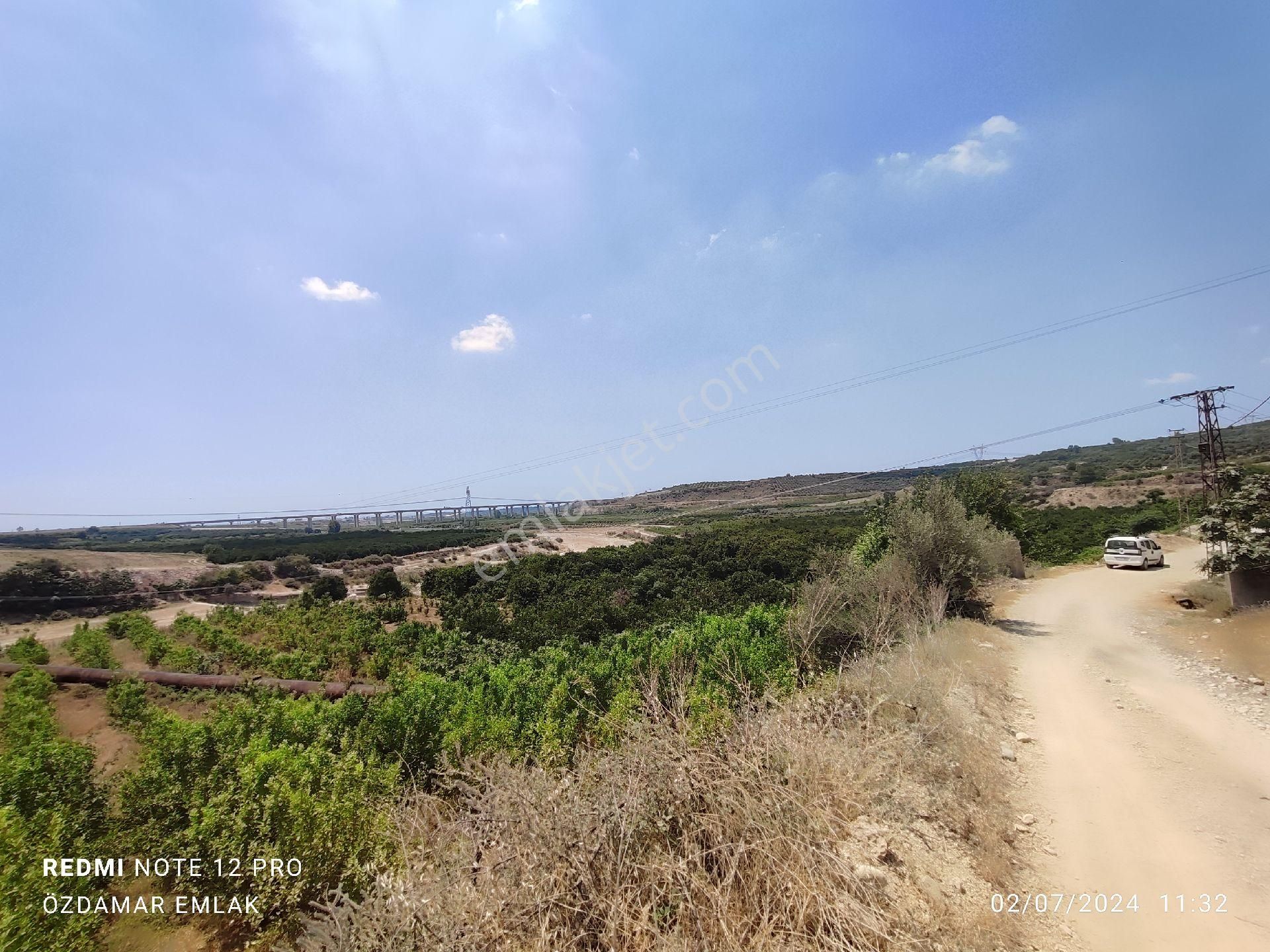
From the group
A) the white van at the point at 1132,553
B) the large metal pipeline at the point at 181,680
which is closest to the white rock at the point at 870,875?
the large metal pipeline at the point at 181,680

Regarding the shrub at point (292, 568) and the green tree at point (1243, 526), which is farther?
the shrub at point (292, 568)

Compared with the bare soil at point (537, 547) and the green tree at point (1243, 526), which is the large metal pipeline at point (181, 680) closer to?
the green tree at point (1243, 526)

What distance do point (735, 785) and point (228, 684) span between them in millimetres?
12198

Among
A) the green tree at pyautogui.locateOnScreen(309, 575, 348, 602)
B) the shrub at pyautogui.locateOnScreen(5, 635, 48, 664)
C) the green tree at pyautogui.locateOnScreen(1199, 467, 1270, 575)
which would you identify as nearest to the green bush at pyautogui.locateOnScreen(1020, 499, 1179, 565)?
the green tree at pyautogui.locateOnScreen(1199, 467, 1270, 575)

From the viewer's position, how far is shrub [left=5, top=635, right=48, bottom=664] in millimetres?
11703

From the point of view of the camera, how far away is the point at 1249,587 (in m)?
12.0

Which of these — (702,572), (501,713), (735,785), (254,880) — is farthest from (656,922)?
(702,572)

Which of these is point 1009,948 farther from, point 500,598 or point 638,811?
point 500,598

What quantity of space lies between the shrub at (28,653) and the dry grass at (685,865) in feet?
47.1

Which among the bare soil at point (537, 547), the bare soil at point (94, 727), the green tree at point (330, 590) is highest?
the bare soil at point (94, 727)

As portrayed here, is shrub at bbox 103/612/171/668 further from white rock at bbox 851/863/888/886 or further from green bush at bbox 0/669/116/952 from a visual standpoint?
white rock at bbox 851/863/888/886

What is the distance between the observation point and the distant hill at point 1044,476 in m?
54.4

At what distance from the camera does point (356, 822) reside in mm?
4301

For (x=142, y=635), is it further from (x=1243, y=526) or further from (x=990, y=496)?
(x=990, y=496)
